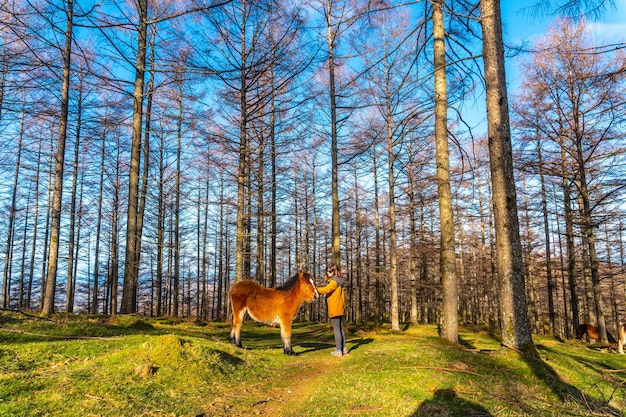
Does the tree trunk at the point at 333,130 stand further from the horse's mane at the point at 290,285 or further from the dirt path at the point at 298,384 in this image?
the dirt path at the point at 298,384

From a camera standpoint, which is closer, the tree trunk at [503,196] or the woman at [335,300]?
the tree trunk at [503,196]

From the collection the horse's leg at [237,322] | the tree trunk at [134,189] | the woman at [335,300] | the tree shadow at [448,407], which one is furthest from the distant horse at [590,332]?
the tree trunk at [134,189]

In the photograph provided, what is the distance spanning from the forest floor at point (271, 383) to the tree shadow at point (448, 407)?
0.04 feet

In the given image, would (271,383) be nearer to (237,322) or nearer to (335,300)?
(335,300)

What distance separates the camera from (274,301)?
7.78m

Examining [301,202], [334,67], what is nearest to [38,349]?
[334,67]

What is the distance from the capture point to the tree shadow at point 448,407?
10.9 feet

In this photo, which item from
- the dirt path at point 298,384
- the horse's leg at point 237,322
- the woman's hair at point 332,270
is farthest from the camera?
the horse's leg at point 237,322

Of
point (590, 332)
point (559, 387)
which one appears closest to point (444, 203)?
point (559, 387)

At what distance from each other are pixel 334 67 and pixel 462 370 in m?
12.9

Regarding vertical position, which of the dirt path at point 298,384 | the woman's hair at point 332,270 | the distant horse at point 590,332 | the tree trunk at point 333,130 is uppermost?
the tree trunk at point 333,130

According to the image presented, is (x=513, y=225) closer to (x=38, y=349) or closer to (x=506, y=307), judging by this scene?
(x=506, y=307)

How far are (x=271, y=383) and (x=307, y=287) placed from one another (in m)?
2.71

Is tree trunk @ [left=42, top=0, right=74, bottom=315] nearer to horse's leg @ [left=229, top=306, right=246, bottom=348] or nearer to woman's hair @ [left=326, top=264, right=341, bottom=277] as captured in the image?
horse's leg @ [left=229, top=306, right=246, bottom=348]
